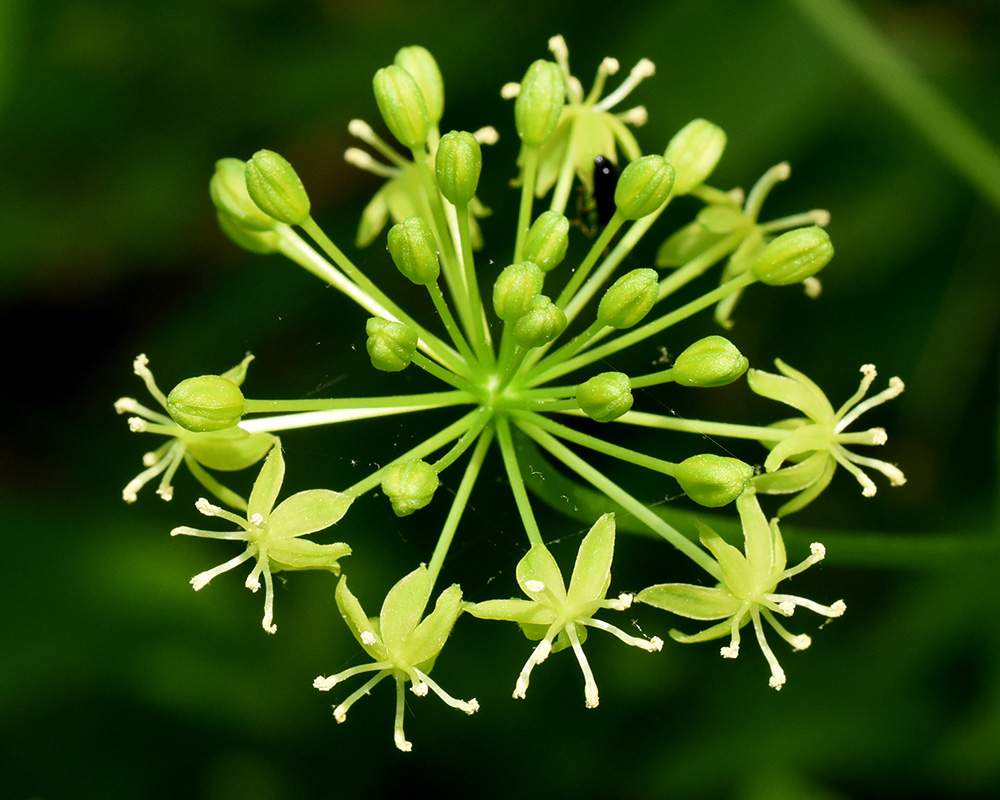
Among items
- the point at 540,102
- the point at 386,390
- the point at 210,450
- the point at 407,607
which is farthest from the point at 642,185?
the point at 386,390

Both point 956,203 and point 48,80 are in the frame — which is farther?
point 48,80

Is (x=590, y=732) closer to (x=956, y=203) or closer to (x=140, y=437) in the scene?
(x=140, y=437)

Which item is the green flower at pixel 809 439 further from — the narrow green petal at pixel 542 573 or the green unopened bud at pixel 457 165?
the green unopened bud at pixel 457 165

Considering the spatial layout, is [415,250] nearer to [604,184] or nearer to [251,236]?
[251,236]

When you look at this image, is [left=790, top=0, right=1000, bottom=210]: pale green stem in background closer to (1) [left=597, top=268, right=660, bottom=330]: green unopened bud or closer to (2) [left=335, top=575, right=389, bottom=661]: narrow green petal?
(1) [left=597, top=268, right=660, bottom=330]: green unopened bud

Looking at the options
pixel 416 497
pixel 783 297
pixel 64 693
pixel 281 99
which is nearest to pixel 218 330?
pixel 281 99

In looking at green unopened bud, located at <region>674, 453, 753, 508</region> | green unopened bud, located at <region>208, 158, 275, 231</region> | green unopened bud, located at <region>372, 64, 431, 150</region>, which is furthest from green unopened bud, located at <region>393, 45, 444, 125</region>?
green unopened bud, located at <region>674, 453, 753, 508</region>

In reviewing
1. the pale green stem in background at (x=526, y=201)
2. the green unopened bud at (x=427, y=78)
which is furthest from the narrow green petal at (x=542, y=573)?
the green unopened bud at (x=427, y=78)
